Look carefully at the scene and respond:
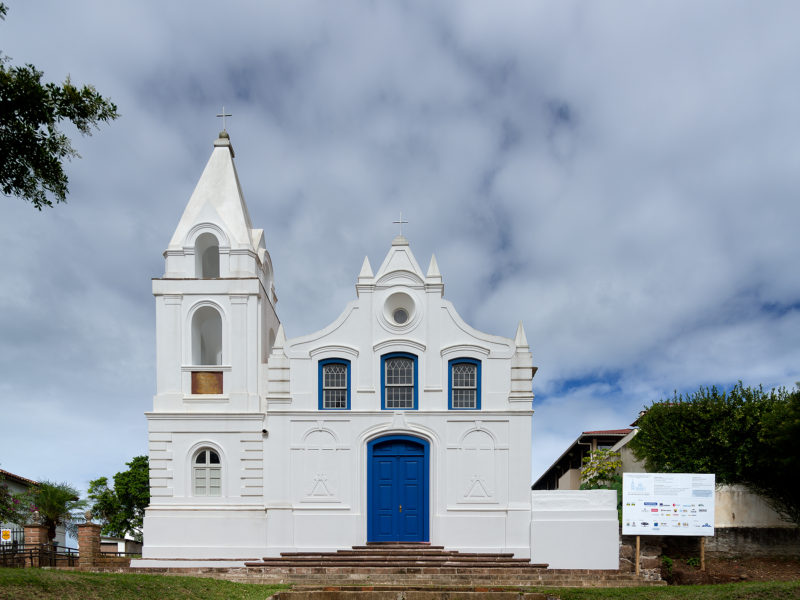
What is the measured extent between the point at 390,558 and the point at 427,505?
2.21 meters

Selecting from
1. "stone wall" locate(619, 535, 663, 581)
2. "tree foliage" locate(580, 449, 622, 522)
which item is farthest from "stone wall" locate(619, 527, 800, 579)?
"tree foliage" locate(580, 449, 622, 522)

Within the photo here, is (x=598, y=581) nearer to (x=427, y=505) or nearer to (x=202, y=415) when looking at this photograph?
(x=427, y=505)

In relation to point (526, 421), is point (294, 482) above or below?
below

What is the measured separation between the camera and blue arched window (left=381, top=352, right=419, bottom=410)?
994 inches

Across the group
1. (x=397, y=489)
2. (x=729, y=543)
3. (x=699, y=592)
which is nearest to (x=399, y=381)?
(x=397, y=489)

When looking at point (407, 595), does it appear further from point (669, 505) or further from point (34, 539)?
point (34, 539)

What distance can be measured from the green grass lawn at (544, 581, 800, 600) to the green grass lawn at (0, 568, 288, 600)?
7.95m

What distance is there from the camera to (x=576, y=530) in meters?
23.8

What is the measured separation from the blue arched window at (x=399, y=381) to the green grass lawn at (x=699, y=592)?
735 cm

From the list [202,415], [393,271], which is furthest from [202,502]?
[393,271]

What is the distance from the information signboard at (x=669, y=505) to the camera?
73.5 feet

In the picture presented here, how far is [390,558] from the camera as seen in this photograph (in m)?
23.4

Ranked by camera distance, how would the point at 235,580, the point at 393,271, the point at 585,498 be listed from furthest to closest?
1. the point at 393,271
2. the point at 585,498
3. the point at 235,580

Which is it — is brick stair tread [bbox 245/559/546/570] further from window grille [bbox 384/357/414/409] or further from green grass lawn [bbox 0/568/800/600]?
window grille [bbox 384/357/414/409]
